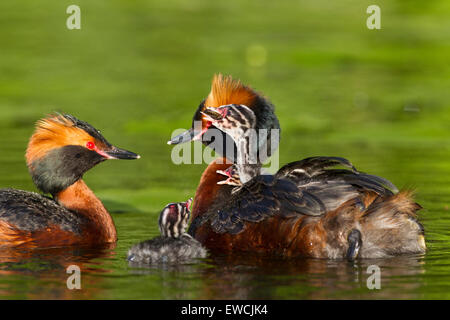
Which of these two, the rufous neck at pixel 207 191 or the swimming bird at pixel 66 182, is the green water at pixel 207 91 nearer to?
the swimming bird at pixel 66 182

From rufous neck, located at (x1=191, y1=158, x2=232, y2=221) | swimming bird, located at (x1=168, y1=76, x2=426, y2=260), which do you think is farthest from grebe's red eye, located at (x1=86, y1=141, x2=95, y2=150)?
swimming bird, located at (x1=168, y1=76, x2=426, y2=260)

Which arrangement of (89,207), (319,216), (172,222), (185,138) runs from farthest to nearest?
(185,138) → (89,207) → (172,222) → (319,216)

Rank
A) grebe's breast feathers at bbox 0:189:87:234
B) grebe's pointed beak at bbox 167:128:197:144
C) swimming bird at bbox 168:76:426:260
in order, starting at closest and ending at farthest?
swimming bird at bbox 168:76:426:260
grebe's breast feathers at bbox 0:189:87:234
grebe's pointed beak at bbox 167:128:197:144

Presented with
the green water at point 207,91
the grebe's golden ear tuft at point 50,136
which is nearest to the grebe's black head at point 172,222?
the green water at point 207,91

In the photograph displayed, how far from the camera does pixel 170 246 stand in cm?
841

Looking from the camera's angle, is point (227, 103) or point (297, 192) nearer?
point (297, 192)

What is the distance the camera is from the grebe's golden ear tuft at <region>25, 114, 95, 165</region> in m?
9.77

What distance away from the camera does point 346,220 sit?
834cm

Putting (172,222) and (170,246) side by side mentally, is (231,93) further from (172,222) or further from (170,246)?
(170,246)

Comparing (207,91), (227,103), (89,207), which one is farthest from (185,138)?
(207,91)

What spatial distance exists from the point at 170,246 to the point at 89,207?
162 centimetres

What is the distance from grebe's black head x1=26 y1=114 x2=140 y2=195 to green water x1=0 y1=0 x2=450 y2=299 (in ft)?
2.61

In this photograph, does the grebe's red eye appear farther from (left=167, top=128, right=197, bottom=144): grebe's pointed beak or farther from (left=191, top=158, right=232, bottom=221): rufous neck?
(left=191, top=158, right=232, bottom=221): rufous neck
